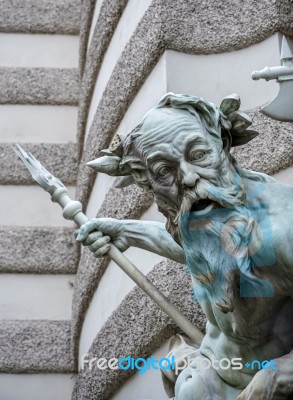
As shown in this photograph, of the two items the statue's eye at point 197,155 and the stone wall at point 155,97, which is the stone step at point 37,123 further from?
the statue's eye at point 197,155

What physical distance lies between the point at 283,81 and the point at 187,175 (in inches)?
14.9

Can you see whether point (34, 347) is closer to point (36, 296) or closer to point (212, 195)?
point (36, 296)

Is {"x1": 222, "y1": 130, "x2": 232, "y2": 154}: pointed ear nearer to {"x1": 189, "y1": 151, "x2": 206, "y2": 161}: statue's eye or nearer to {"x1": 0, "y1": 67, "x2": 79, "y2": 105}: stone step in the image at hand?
{"x1": 189, "y1": 151, "x2": 206, "y2": 161}: statue's eye

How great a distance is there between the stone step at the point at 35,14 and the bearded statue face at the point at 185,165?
343cm

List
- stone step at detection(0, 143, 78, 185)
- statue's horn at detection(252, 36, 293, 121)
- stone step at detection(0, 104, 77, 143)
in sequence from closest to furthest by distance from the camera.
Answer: statue's horn at detection(252, 36, 293, 121)
stone step at detection(0, 143, 78, 185)
stone step at detection(0, 104, 77, 143)

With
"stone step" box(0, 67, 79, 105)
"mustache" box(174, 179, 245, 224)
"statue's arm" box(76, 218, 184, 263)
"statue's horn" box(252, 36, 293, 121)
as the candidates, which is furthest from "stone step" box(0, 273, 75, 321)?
"mustache" box(174, 179, 245, 224)

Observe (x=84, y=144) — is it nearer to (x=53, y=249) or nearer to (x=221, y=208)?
(x=53, y=249)

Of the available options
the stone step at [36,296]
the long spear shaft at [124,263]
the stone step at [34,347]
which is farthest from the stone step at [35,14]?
the long spear shaft at [124,263]

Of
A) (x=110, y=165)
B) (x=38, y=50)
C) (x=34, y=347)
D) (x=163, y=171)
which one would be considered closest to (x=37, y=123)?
(x=38, y=50)

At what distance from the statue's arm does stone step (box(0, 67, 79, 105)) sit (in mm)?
2733

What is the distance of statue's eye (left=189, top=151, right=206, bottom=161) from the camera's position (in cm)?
280

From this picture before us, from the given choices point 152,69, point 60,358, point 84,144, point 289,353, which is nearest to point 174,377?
point 289,353

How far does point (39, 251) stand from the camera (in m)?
5.57

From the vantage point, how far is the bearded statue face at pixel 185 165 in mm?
2781
